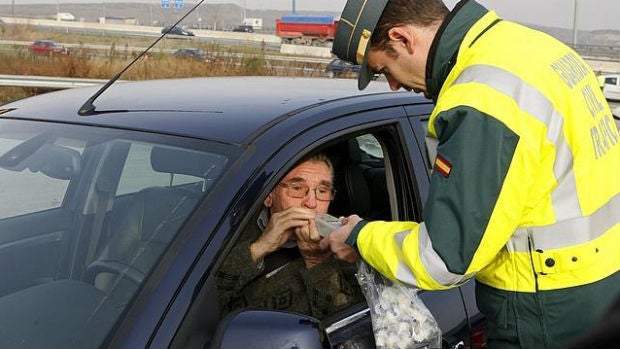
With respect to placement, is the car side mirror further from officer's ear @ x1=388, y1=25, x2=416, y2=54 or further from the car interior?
the car interior

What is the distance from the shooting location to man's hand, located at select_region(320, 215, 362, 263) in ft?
6.17

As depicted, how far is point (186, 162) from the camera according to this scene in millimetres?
1863

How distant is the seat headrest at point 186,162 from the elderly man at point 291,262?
26cm

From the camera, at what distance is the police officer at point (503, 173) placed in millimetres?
1548

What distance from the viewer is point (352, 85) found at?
2.72 m

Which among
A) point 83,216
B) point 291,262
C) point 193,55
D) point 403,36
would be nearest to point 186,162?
point 83,216

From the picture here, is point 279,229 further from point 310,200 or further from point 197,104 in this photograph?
point 197,104

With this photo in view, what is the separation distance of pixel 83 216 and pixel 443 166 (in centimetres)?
110

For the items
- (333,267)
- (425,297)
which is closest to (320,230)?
(333,267)

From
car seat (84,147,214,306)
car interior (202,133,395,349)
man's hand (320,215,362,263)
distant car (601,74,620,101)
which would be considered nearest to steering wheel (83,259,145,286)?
car seat (84,147,214,306)

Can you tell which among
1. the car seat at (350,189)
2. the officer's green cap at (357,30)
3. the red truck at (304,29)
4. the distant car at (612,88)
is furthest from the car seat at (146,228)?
the red truck at (304,29)

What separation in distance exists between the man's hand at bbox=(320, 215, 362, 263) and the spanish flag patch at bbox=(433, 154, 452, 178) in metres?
0.35

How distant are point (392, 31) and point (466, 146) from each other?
409 millimetres

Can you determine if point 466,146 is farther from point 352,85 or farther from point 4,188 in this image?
point 4,188
